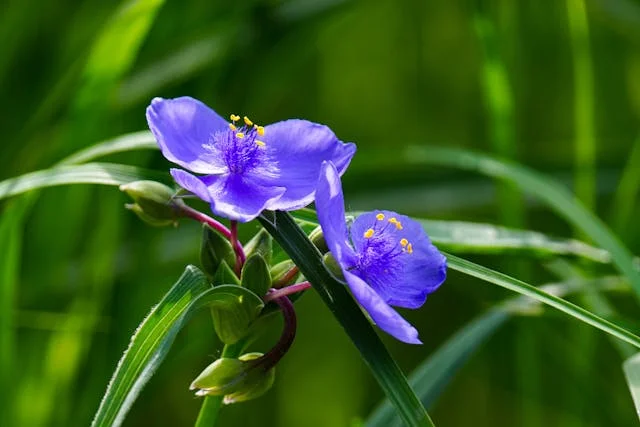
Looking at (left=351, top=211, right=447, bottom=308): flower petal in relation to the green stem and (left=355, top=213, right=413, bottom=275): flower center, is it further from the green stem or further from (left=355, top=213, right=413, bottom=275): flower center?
the green stem

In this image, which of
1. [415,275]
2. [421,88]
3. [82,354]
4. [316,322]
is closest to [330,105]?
[421,88]

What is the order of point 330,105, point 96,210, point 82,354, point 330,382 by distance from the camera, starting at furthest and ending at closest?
point 330,105, point 330,382, point 96,210, point 82,354

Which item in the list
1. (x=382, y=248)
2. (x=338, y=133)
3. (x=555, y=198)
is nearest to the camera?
(x=382, y=248)

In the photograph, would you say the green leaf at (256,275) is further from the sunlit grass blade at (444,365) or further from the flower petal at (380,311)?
the sunlit grass blade at (444,365)

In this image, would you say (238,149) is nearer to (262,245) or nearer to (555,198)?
(262,245)

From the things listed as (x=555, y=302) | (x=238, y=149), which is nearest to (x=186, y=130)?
(x=238, y=149)

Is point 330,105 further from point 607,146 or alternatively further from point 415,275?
point 415,275

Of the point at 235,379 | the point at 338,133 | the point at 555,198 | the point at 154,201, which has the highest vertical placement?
the point at 154,201
